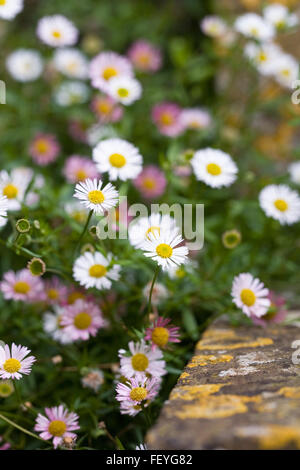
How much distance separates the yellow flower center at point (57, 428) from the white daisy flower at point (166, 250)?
1.55 feet

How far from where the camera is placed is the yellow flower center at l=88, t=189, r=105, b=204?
1267mm

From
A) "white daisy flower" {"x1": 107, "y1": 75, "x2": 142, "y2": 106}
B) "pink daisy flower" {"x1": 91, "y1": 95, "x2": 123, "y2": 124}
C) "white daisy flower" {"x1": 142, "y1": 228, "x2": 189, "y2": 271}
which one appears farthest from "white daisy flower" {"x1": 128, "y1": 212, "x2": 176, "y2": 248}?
"pink daisy flower" {"x1": 91, "y1": 95, "x2": 123, "y2": 124}

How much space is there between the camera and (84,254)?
1.43 meters

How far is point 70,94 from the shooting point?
7.70ft

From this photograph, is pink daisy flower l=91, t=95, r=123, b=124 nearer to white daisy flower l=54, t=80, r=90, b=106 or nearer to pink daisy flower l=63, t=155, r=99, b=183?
white daisy flower l=54, t=80, r=90, b=106

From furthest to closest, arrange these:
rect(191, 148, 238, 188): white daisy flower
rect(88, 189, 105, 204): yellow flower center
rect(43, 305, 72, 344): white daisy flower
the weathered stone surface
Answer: rect(191, 148, 238, 188): white daisy flower, rect(43, 305, 72, 344): white daisy flower, rect(88, 189, 105, 204): yellow flower center, the weathered stone surface

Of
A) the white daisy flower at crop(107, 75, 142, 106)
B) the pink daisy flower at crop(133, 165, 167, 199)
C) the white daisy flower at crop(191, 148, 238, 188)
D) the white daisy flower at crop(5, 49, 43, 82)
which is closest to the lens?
the white daisy flower at crop(191, 148, 238, 188)

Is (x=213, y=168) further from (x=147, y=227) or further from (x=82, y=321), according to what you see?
(x=82, y=321)

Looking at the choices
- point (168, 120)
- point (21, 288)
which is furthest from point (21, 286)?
point (168, 120)

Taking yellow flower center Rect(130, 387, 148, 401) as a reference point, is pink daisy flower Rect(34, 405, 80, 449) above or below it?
below

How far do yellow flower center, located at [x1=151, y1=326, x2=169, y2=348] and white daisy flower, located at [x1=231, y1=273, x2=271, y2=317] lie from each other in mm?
234

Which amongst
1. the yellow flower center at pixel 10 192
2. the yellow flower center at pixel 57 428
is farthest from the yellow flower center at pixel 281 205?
the yellow flower center at pixel 57 428

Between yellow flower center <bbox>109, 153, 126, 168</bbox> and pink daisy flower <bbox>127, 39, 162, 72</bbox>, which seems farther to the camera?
pink daisy flower <bbox>127, 39, 162, 72</bbox>

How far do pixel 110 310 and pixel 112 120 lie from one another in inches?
38.2
